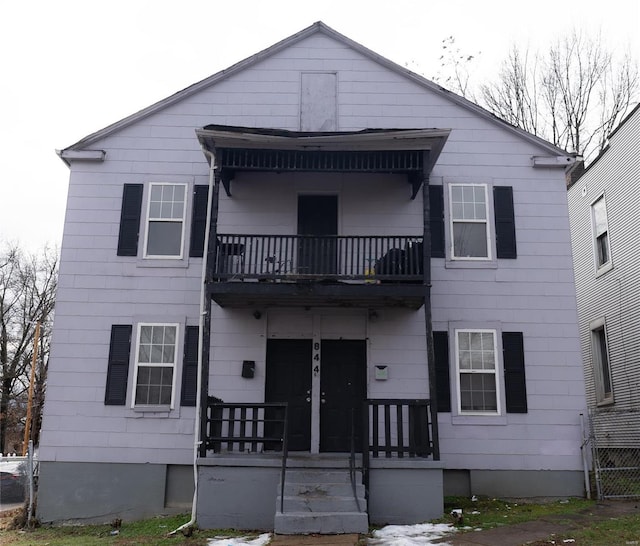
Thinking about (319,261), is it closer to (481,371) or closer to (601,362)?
(481,371)

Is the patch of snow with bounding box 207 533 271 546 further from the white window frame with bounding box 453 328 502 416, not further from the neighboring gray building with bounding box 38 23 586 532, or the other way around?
the white window frame with bounding box 453 328 502 416

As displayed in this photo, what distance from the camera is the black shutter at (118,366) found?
10484 millimetres

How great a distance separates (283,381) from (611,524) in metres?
5.37

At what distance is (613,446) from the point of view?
14273 mm

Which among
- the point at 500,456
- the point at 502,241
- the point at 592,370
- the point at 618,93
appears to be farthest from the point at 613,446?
the point at 618,93

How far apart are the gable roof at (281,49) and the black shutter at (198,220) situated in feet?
6.12

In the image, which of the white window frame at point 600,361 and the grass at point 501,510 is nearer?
the grass at point 501,510

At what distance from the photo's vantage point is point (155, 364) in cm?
1068

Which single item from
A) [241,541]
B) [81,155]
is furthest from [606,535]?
[81,155]

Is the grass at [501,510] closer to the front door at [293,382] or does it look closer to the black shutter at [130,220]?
the front door at [293,382]

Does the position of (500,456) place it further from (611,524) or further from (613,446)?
(613,446)

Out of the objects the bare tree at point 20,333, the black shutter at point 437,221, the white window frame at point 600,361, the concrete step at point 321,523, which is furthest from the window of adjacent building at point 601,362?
the bare tree at point 20,333

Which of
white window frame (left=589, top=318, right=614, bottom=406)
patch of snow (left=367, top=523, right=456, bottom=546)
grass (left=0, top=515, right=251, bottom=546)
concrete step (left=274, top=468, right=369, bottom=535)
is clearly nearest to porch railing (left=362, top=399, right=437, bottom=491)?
concrete step (left=274, top=468, right=369, bottom=535)

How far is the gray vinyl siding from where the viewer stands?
13555mm
